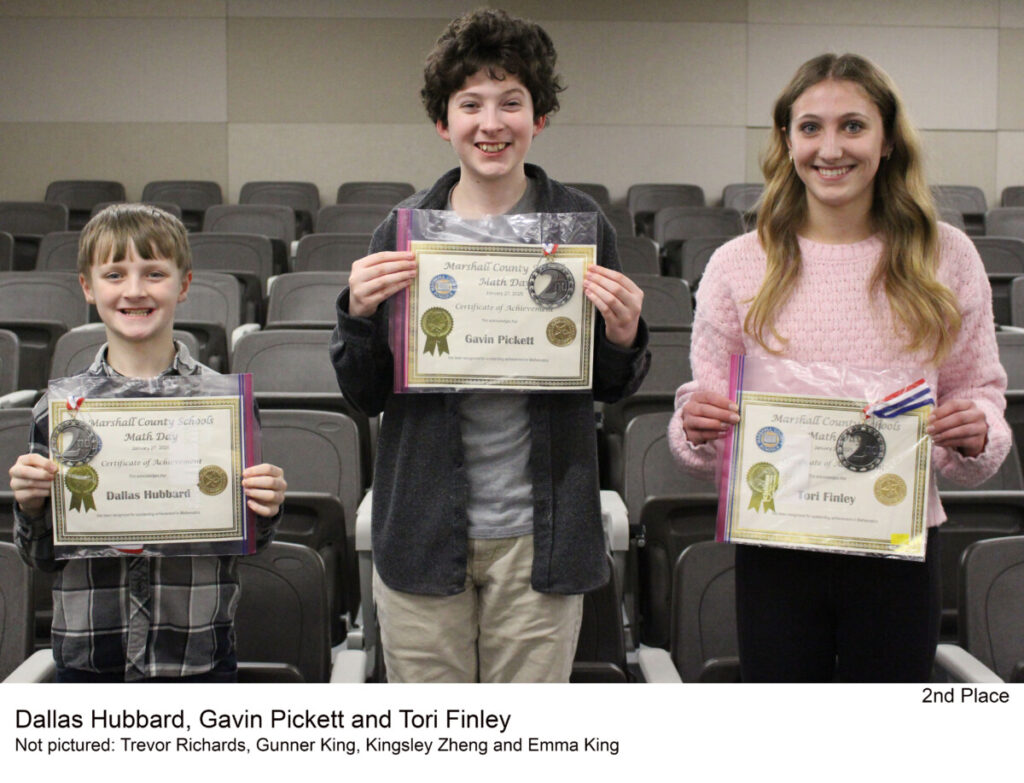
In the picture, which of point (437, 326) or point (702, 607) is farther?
point (702, 607)

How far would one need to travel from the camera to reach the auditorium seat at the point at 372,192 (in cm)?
787

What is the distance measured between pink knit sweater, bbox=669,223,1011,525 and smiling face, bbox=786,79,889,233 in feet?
0.33

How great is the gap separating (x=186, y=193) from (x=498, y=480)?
23.7ft

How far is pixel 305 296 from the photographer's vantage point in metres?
4.13

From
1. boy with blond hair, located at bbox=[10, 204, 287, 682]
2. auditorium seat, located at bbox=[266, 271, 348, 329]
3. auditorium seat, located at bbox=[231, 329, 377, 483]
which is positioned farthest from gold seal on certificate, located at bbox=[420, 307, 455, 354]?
auditorium seat, located at bbox=[266, 271, 348, 329]

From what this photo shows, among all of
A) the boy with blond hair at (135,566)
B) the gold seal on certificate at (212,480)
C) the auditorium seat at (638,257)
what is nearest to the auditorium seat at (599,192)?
the auditorium seat at (638,257)

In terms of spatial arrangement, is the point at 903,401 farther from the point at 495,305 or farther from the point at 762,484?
the point at 495,305

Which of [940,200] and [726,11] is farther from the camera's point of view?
[726,11]

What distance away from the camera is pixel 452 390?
1.45 metres

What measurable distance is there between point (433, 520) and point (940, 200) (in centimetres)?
97

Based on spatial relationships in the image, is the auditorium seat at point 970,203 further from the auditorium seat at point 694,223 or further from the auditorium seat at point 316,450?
the auditorium seat at point 316,450

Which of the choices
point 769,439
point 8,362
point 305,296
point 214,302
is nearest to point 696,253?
point 305,296
